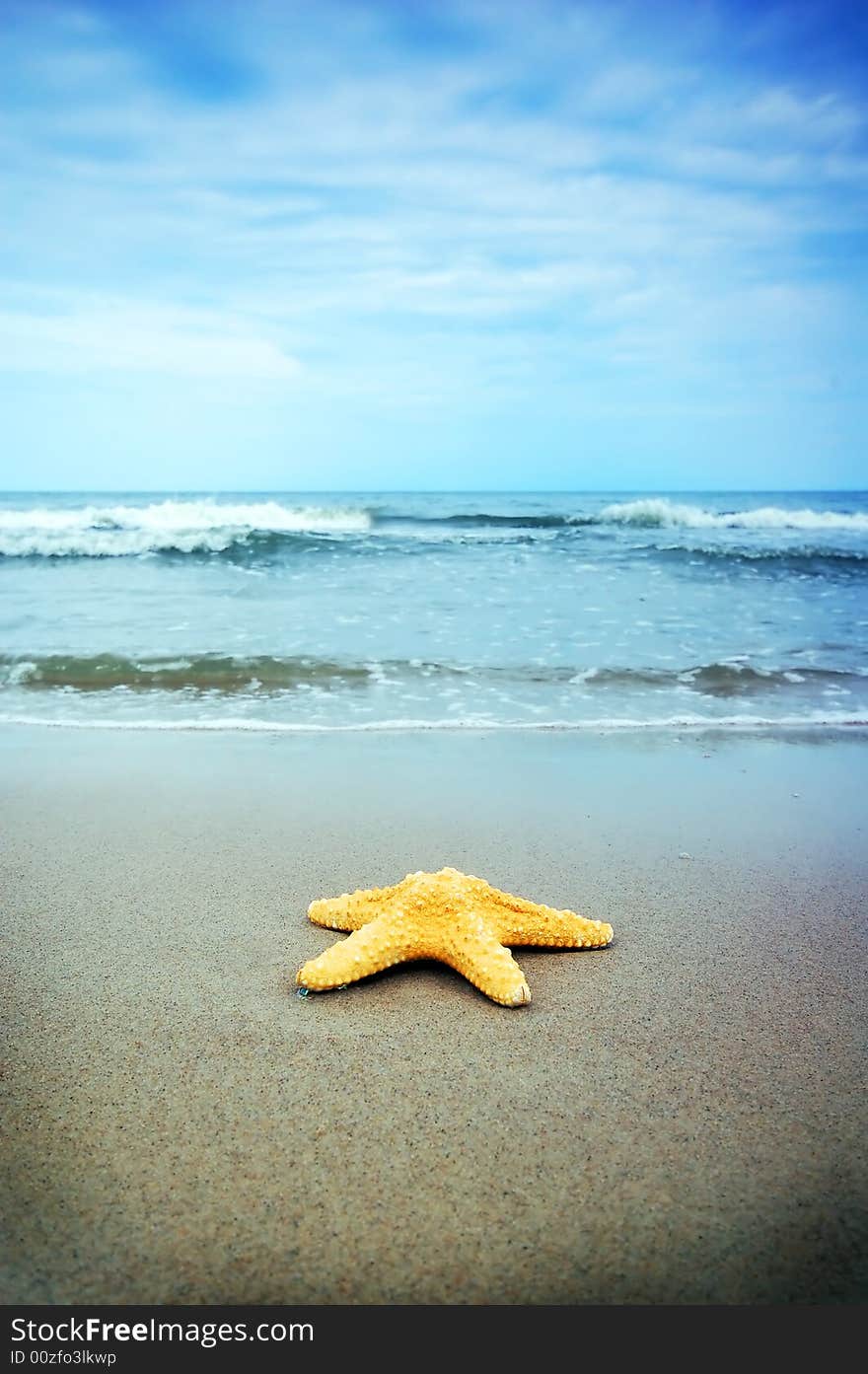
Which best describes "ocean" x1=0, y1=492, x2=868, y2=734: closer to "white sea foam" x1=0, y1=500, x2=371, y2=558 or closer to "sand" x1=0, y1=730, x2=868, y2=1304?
"white sea foam" x1=0, y1=500, x2=371, y2=558

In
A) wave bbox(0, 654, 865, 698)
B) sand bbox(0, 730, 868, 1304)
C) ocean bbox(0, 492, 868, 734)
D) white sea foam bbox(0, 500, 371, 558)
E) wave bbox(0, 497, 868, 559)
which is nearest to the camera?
sand bbox(0, 730, 868, 1304)

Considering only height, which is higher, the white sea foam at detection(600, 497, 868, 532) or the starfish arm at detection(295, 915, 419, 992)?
the white sea foam at detection(600, 497, 868, 532)

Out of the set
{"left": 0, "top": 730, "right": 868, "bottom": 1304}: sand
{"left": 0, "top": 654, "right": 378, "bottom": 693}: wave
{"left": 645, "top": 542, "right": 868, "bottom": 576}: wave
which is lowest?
{"left": 0, "top": 730, "right": 868, "bottom": 1304}: sand

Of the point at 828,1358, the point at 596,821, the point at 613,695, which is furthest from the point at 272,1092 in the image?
the point at 613,695

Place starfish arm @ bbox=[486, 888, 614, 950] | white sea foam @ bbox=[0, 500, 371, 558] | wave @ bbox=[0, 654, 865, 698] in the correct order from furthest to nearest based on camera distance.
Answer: white sea foam @ bbox=[0, 500, 371, 558] → wave @ bbox=[0, 654, 865, 698] → starfish arm @ bbox=[486, 888, 614, 950]

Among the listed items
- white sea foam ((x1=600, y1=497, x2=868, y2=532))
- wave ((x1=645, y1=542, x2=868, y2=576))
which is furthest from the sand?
white sea foam ((x1=600, y1=497, x2=868, y2=532))

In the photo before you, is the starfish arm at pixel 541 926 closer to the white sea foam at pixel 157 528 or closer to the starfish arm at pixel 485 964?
the starfish arm at pixel 485 964

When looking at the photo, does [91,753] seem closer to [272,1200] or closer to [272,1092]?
[272,1092]

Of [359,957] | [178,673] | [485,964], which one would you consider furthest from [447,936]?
[178,673]

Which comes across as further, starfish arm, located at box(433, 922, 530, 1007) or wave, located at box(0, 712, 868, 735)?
wave, located at box(0, 712, 868, 735)

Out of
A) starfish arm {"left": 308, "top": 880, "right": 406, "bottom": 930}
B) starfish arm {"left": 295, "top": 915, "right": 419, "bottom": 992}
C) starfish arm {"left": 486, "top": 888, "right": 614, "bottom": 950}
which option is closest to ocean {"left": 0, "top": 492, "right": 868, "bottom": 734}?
starfish arm {"left": 308, "top": 880, "right": 406, "bottom": 930}
